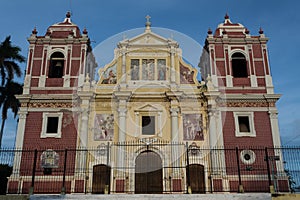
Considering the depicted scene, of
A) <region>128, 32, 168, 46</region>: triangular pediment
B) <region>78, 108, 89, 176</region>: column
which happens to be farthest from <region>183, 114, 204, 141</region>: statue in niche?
<region>78, 108, 89, 176</region>: column

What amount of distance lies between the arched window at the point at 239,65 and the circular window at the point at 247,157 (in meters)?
5.12

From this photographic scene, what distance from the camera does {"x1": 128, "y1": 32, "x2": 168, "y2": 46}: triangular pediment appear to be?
22672 millimetres

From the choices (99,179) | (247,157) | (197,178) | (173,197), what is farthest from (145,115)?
(173,197)

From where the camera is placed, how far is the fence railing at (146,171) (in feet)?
61.3

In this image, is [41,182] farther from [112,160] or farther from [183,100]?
[183,100]

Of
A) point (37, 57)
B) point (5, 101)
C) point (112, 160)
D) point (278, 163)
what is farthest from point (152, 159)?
point (5, 101)

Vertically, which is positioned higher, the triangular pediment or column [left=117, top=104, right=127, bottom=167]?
the triangular pediment

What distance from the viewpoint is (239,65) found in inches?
888

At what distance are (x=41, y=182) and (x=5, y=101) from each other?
9.60 metres

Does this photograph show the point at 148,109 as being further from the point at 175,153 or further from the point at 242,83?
the point at 242,83

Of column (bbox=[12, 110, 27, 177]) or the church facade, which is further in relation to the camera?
the church facade

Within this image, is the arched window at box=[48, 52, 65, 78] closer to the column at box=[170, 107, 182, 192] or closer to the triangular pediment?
the triangular pediment

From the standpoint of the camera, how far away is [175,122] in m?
20.3

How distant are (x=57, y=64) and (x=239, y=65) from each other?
11.7m
